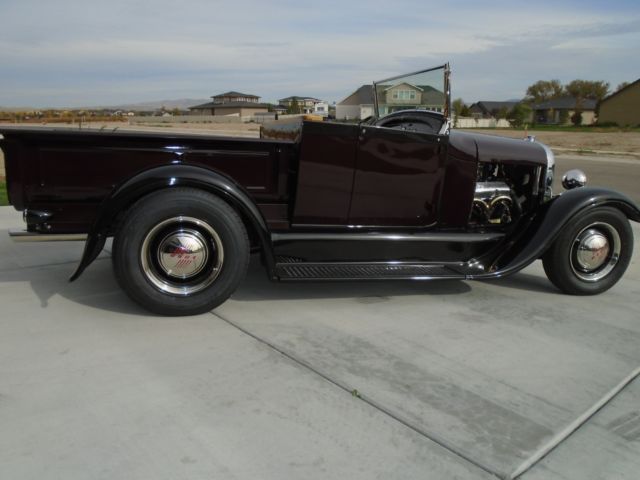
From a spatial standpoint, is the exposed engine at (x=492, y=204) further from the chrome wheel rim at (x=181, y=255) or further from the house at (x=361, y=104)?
the chrome wheel rim at (x=181, y=255)

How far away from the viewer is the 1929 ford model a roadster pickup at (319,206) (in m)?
3.16

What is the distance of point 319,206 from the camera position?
363 cm

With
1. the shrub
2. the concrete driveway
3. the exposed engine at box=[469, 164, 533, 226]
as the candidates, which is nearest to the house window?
the exposed engine at box=[469, 164, 533, 226]

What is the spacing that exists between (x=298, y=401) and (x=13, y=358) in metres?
1.47

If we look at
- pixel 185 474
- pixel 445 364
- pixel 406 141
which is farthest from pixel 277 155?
pixel 185 474

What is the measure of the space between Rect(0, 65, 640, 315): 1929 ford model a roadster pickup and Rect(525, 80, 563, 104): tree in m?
95.8

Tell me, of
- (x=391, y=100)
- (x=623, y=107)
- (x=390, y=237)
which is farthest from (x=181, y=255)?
(x=623, y=107)

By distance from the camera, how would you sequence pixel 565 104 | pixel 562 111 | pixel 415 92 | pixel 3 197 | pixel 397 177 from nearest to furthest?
pixel 397 177
pixel 415 92
pixel 3 197
pixel 562 111
pixel 565 104

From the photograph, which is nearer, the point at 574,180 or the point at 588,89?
the point at 574,180

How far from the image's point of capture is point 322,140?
137 inches

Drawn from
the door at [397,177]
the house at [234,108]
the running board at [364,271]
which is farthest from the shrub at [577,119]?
the running board at [364,271]

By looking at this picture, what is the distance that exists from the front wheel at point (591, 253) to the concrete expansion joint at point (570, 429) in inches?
49.8

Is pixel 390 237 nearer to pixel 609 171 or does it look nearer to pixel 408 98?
pixel 408 98

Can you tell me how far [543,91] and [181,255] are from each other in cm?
9999
